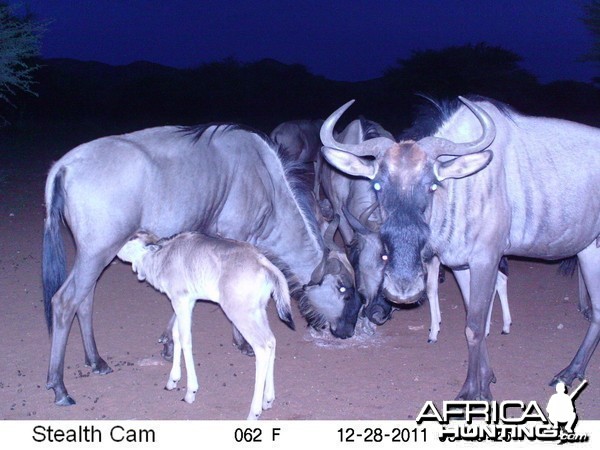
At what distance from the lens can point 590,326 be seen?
6.21m

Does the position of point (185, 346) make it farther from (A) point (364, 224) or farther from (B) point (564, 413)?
(B) point (564, 413)

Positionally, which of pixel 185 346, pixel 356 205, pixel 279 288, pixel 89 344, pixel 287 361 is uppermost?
pixel 279 288

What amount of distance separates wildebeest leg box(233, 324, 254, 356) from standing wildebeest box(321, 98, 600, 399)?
200cm

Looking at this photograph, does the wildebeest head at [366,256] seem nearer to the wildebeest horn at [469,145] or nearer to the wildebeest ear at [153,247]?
the wildebeest horn at [469,145]

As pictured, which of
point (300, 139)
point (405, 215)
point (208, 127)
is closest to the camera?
point (405, 215)

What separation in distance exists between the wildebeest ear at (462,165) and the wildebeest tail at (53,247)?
2941 millimetres

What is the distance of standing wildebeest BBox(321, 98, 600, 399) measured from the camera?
5.01m

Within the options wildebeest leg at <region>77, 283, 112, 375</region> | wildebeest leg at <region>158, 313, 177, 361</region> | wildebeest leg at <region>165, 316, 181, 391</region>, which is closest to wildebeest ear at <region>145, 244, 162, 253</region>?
wildebeest leg at <region>165, 316, 181, 391</region>

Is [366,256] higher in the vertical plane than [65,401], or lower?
higher

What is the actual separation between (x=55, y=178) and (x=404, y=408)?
128 inches

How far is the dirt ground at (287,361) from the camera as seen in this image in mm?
5328

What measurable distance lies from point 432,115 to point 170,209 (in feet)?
7.81

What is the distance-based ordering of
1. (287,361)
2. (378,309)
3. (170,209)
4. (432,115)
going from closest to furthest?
(432,115) < (170,209) < (287,361) < (378,309)

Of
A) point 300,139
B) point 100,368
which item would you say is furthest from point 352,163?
point 300,139
